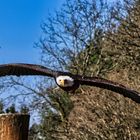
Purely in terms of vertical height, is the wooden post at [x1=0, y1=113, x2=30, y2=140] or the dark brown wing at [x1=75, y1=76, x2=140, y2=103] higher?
the dark brown wing at [x1=75, y1=76, x2=140, y2=103]

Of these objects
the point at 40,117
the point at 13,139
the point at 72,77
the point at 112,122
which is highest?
the point at 40,117

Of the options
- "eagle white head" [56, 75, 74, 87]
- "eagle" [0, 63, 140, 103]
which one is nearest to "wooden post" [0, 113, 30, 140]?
"eagle" [0, 63, 140, 103]

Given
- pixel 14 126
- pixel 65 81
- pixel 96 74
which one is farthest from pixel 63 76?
pixel 96 74

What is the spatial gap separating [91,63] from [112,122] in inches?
367

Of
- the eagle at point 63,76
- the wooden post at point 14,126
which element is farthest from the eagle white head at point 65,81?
the wooden post at point 14,126

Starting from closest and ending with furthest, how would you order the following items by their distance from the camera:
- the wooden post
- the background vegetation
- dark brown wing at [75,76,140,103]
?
the wooden post
dark brown wing at [75,76,140,103]
the background vegetation

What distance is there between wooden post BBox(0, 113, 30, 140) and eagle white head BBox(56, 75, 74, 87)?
0.62 metres

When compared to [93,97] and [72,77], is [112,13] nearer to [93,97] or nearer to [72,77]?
[93,97]

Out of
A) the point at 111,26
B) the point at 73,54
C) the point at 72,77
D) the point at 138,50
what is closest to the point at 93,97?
the point at 138,50

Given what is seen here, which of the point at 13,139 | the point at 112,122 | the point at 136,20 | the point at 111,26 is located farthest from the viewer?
the point at 111,26

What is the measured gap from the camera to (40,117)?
27.5 m

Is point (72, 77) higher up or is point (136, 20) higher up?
point (136, 20)

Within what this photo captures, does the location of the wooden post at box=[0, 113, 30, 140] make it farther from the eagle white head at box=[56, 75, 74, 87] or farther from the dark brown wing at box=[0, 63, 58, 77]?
the eagle white head at box=[56, 75, 74, 87]

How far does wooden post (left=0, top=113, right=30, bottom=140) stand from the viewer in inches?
128
